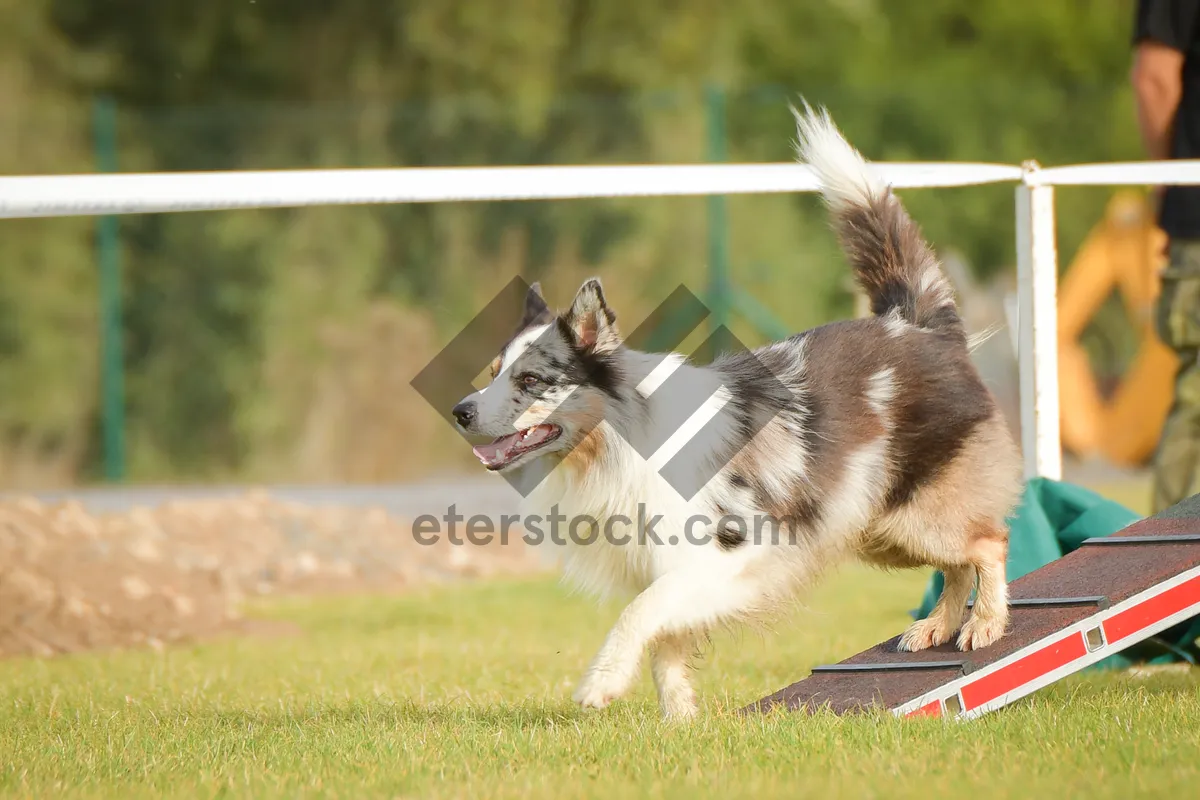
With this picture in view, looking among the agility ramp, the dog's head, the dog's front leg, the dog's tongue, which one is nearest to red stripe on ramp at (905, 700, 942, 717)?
the agility ramp

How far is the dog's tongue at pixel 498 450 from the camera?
167 inches

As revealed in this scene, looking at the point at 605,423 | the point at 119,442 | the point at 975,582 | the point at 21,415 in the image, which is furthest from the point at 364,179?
the point at 21,415

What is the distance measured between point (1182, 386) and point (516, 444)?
309cm

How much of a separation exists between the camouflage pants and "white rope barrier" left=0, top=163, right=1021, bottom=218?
95 centimetres

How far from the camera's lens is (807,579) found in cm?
452

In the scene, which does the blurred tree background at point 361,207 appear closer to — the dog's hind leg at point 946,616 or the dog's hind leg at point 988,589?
the dog's hind leg at point 946,616

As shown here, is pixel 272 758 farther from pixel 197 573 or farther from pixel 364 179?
pixel 197 573

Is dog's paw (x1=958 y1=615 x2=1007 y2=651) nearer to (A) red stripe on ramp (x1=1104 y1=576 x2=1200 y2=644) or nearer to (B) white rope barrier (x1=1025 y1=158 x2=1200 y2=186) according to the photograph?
(A) red stripe on ramp (x1=1104 y1=576 x2=1200 y2=644)

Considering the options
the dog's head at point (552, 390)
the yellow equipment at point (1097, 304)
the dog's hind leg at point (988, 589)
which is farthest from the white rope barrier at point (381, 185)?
the yellow equipment at point (1097, 304)

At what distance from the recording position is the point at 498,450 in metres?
4.28

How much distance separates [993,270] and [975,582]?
38.0 feet

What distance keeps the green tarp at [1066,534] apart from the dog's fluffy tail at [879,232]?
3.31 ft

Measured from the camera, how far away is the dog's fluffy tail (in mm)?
4777

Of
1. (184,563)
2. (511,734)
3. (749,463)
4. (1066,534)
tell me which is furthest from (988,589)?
(184,563)
